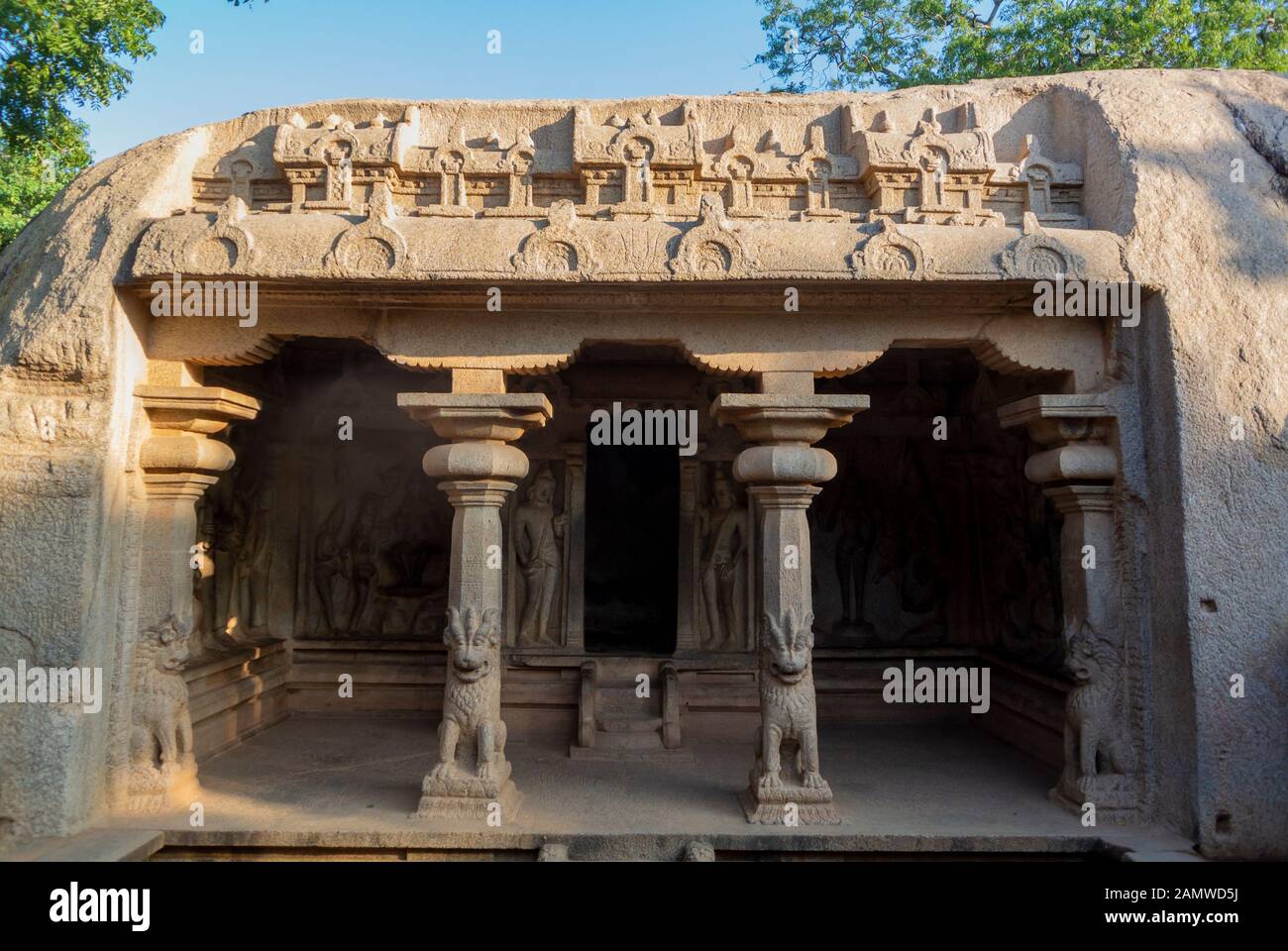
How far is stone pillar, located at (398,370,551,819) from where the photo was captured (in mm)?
4727

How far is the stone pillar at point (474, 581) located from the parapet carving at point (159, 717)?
4.92 ft

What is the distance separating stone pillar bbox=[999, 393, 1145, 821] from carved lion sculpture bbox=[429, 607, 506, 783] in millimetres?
3401

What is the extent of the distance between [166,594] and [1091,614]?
548 centimetres

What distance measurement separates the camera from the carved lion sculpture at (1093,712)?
4.83 meters

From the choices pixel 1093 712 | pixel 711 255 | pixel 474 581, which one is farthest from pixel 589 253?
pixel 1093 712

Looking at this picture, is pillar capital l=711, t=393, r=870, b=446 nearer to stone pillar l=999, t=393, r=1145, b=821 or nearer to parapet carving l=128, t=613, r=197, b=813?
stone pillar l=999, t=393, r=1145, b=821

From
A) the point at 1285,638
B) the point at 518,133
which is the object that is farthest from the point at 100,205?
the point at 1285,638

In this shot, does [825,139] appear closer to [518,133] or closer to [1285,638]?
[518,133]

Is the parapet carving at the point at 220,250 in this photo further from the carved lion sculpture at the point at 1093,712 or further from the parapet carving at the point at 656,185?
Result: the carved lion sculpture at the point at 1093,712

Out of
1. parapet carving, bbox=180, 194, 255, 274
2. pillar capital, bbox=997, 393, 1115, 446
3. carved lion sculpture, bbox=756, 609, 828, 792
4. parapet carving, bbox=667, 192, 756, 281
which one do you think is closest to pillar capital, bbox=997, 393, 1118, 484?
pillar capital, bbox=997, 393, 1115, 446

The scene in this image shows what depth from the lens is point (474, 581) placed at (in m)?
4.87

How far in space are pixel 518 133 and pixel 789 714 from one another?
14.0 feet

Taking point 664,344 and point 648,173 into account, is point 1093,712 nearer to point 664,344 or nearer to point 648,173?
point 664,344

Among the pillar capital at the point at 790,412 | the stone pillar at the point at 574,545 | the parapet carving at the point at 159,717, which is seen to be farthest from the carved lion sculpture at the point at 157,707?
the pillar capital at the point at 790,412
